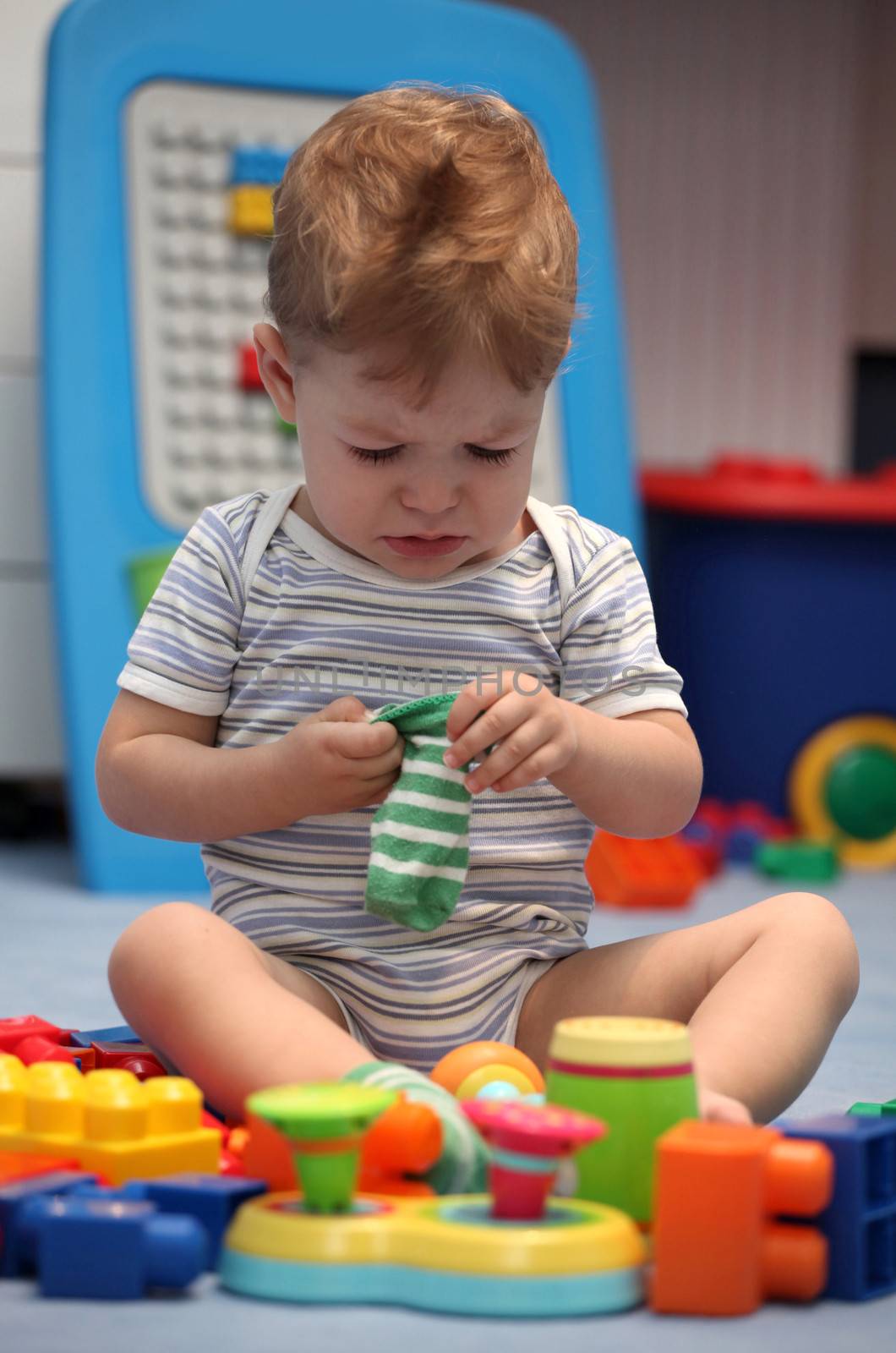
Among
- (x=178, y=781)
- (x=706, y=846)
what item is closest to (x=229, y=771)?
(x=178, y=781)

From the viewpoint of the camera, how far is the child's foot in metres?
0.60

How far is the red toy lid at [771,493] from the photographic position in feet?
6.26

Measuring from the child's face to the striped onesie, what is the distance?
0.15 ft

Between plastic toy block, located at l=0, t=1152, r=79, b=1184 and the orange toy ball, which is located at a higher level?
the orange toy ball

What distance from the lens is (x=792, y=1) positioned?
2.55m

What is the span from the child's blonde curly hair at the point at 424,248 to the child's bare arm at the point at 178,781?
0.17 meters

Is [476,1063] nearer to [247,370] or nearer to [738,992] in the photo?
[738,992]

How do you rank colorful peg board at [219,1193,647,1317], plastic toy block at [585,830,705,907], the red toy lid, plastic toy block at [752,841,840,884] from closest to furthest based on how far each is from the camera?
colorful peg board at [219,1193,647,1317]
plastic toy block at [585,830,705,907]
plastic toy block at [752,841,840,884]
the red toy lid

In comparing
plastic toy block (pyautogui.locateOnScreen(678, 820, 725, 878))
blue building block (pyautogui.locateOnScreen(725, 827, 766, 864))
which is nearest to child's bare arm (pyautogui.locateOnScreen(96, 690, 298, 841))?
plastic toy block (pyautogui.locateOnScreen(678, 820, 725, 878))

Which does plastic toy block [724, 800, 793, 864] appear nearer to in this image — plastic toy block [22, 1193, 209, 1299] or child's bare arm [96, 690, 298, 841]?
child's bare arm [96, 690, 298, 841]

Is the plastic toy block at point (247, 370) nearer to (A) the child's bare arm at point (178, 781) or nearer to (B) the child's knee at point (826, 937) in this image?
(A) the child's bare arm at point (178, 781)

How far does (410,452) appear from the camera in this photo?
72 cm

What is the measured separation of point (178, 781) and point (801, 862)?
3.65ft

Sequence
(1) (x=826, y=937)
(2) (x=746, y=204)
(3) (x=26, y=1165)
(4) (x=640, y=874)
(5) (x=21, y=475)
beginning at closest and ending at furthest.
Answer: (3) (x=26, y=1165) < (1) (x=826, y=937) < (4) (x=640, y=874) < (5) (x=21, y=475) < (2) (x=746, y=204)
